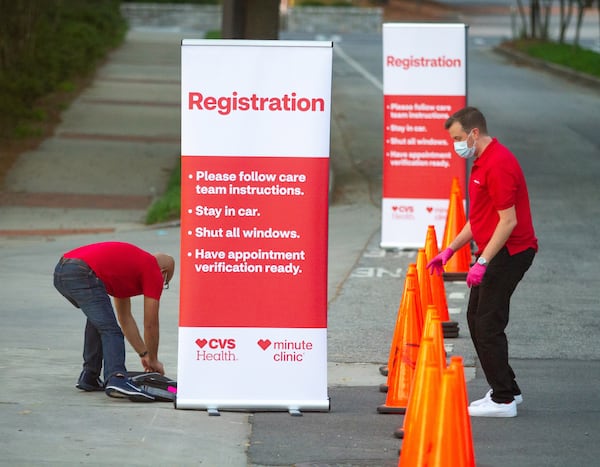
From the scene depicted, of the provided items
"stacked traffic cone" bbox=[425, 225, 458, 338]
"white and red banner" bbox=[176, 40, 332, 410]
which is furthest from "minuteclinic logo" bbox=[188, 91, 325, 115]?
"stacked traffic cone" bbox=[425, 225, 458, 338]

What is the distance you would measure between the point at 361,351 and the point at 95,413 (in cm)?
278

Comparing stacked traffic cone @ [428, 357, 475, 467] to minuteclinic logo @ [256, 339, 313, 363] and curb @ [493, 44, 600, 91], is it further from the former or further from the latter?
curb @ [493, 44, 600, 91]

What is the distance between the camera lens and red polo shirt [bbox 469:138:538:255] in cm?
764

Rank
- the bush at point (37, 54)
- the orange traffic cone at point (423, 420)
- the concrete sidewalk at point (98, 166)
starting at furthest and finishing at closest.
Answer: the bush at point (37, 54) < the concrete sidewalk at point (98, 166) < the orange traffic cone at point (423, 420)

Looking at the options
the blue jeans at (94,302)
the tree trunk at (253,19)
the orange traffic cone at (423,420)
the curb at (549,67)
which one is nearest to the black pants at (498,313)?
the orange traffic cone at (423,420)

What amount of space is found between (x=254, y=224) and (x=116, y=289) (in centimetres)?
108

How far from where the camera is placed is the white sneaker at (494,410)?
25.9 ft

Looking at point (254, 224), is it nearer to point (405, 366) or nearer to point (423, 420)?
point (405, 366)

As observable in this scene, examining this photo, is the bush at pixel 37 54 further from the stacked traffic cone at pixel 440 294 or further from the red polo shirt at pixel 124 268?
the red polo shirt at pixel 124 268

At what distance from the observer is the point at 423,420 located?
6133mm

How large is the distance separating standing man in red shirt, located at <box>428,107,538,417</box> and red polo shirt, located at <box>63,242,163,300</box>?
1.97 meters

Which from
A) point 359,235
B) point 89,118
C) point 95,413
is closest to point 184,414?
point 95,413

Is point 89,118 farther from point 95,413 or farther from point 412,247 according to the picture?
point 95,413

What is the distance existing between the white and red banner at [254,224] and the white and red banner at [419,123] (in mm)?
6373
